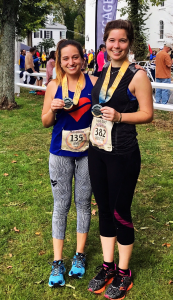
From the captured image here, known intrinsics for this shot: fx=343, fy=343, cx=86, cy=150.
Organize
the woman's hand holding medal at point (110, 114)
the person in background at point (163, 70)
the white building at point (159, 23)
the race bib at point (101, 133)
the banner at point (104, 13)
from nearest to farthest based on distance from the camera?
the woman's hand holding medal at point (110, 114), the race bib at point (101, 133), the person in background at point (163, 70), the banner at point (104, 13), the white building at point (159, 23)

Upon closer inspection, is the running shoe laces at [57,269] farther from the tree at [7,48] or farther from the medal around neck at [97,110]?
the tree at [7,48]

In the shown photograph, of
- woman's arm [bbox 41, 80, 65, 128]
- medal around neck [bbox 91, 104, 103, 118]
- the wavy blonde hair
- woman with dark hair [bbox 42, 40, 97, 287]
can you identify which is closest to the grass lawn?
woman with dark hair [bbox 42, 40, 97, 287]

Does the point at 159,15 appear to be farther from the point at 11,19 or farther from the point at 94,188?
the point at 94,188

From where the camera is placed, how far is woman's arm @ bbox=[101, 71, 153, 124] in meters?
2.37

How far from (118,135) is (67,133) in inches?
18.5

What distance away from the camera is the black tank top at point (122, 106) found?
243cm

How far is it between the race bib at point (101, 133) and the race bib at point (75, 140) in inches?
6.6

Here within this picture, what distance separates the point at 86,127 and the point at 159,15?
34999 mm

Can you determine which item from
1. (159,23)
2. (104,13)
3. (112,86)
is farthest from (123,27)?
(159,23)

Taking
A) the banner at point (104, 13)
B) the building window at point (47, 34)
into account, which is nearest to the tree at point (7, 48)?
the banner at point (104, 13)

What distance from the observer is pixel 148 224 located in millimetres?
4215

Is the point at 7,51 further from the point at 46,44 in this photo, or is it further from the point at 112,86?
the point at 46,44

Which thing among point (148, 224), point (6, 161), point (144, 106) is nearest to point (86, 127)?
point (144, 106)

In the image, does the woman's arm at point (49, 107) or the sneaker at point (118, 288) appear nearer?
the woman's arm at point (49, 107)
